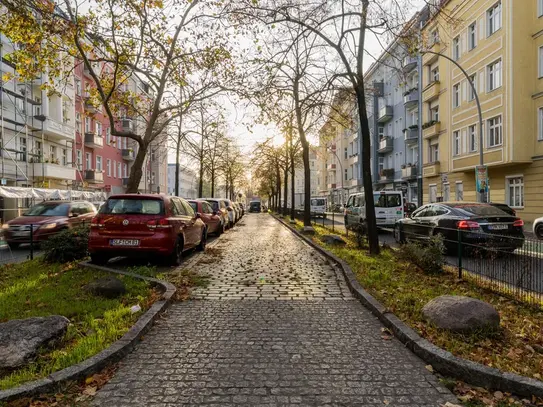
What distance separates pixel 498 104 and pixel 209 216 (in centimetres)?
1901

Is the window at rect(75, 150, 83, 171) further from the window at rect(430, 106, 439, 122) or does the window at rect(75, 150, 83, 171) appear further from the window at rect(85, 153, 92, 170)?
the window at rect(430, 106, 439, 122)

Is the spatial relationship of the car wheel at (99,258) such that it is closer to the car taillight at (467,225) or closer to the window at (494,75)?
the car taillight at (467,225)

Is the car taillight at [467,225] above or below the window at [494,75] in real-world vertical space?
below

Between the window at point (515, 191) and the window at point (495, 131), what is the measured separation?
2.38 metres

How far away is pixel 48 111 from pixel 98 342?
33749 millimetres

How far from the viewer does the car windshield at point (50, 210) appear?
15078 millimetres

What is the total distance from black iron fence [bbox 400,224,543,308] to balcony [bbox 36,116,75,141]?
3059 centimetres

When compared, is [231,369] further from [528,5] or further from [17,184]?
[17,184]

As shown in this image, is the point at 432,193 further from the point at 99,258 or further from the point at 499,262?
the point at 99,258

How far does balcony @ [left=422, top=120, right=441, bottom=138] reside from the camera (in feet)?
110

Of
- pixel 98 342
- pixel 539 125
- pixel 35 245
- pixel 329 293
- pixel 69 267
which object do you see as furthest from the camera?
pixel 539 125

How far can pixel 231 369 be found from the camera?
3811 millimetres

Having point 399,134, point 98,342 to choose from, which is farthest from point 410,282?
point 399,134

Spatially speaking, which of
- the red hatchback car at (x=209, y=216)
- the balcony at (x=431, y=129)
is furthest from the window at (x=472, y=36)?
the red hatchback car at (x=209, y=216)
